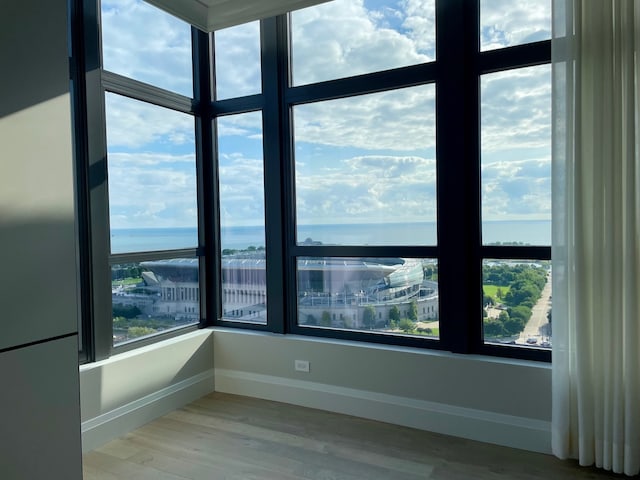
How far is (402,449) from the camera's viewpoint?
2830 millimetres

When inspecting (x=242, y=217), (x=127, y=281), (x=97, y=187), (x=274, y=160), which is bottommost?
(x=127, y=281)

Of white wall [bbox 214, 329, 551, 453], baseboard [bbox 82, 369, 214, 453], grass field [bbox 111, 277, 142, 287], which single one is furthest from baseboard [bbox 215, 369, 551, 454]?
grass field [bbox 111, 277, 142, 287]

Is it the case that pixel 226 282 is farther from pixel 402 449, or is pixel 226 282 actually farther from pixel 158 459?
pixel 402 449

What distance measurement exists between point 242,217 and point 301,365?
4.40ft

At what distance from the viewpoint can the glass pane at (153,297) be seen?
329cm

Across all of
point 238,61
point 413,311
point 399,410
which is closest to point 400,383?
point 399,410

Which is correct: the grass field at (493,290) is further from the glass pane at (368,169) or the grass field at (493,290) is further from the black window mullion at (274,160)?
the black window mullion at (274,160)

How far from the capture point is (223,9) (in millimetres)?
3680

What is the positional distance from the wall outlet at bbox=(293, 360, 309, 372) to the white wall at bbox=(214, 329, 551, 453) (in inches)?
1.1

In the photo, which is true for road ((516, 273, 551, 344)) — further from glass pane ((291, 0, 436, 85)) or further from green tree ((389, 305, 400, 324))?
glass pane ((291, 0, 436, 85))

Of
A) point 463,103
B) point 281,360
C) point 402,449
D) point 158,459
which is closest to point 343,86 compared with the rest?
Result: point 463,103

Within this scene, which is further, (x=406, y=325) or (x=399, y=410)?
(x=406, y=325)

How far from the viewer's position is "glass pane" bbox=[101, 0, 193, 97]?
3205 millimetres

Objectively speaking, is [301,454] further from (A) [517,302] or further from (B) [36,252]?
(B) [36,252]
